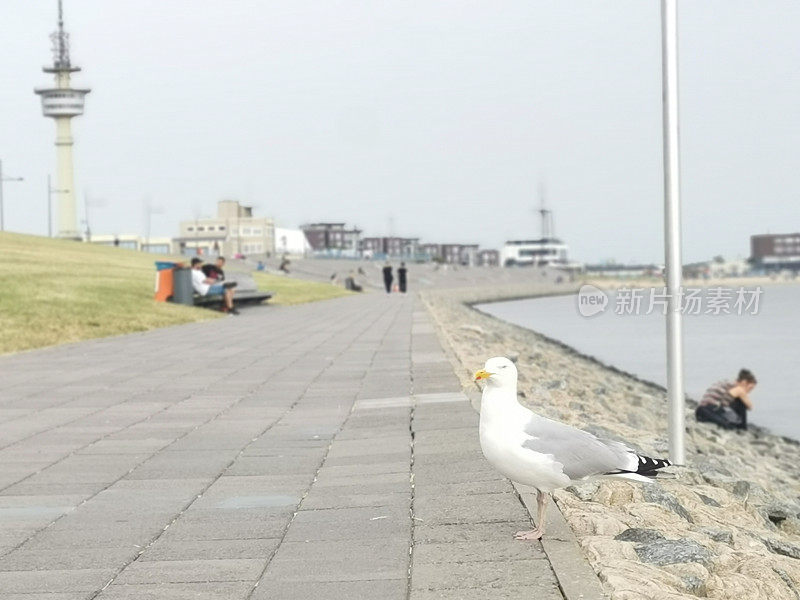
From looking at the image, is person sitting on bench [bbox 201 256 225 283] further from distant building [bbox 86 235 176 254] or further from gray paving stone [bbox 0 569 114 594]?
distant building [bbox 86 235 176 254]

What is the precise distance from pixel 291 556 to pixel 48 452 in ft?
13.1

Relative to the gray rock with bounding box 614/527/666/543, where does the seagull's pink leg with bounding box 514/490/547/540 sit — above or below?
above

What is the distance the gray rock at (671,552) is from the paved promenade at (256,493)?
50 centimetres

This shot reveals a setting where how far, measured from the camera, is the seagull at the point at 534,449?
17.4 feet

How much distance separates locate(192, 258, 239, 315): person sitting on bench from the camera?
32.0 metres

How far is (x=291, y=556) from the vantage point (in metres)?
5.46

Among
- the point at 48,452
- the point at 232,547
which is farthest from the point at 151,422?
the point at 232,547

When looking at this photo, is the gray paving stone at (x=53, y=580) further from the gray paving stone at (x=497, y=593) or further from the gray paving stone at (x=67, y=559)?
the gray paving stone at (x=497, y=593)

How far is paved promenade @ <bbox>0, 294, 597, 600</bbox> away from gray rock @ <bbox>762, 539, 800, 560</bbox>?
1.61 metres

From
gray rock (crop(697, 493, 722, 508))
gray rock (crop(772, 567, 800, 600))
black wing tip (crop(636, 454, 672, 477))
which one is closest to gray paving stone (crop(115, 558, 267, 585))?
black wing tip (crop(636, 454, 672, 477))

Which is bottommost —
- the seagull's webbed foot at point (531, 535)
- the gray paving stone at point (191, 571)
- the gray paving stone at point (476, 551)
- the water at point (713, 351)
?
the water at point (713, 351)

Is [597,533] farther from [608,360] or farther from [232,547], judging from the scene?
[608,360]

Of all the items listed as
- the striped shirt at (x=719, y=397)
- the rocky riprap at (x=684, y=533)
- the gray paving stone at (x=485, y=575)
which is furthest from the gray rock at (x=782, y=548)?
the striped shirt at (x=719, y=397)

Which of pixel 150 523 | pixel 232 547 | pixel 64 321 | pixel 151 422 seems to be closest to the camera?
pixel 232 547
